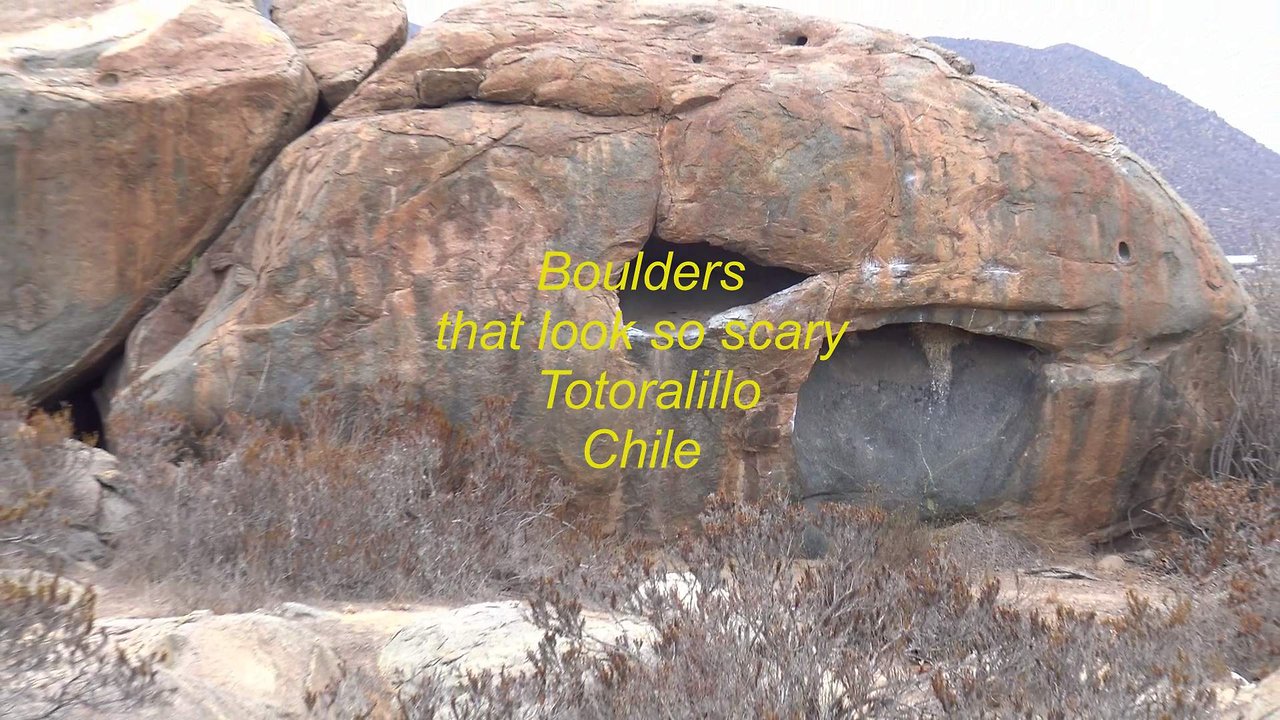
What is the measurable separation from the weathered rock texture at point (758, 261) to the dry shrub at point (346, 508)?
357mm

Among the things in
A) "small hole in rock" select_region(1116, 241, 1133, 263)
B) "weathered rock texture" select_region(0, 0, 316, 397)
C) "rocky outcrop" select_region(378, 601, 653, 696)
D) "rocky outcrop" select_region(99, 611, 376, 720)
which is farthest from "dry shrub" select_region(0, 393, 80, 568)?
"small hole in rock" select_region(1116, 241, 1133, 263)

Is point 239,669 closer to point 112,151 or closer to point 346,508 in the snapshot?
point 346,508

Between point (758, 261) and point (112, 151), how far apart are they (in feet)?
13.0

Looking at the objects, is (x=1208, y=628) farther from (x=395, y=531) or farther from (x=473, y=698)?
(x=395, y=531)

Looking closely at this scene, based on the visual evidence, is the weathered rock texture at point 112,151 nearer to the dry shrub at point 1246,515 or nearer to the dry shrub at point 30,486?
the dry shrub at point 30,486

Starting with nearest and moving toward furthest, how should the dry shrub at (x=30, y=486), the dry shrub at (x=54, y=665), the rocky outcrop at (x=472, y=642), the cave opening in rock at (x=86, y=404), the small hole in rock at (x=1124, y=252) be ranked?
the dry shrub at (x=54, y=665) < the rocky outcrop at (x=472, y=642) < the dry shrub at (x=30, y=486) < the cave opening in rock at (x=86, y=404) < the small hole in rock at (x=1124, y=252)

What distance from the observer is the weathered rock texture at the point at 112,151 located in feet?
19.8

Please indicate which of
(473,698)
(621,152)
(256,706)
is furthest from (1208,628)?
(621,152)

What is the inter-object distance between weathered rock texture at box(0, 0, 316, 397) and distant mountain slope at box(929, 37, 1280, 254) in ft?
61.3

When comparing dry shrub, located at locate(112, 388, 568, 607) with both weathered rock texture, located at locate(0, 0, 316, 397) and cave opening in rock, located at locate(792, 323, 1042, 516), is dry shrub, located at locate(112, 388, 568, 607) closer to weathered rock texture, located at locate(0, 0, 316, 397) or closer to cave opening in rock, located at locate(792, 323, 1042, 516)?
weathered rock texture, located at locate(0, 0, 316, 397)

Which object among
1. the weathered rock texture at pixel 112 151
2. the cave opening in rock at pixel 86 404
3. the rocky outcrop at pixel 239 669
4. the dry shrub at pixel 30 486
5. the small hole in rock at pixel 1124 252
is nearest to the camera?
the rocky outcrop at pixel 239 669

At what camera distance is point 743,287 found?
7.20 metres

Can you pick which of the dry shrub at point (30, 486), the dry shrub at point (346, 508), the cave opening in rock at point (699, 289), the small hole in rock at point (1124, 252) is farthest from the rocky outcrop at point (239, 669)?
the small hole in rock at point (1124, 252)

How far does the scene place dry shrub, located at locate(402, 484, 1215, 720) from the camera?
288cm
